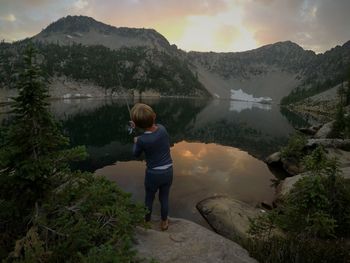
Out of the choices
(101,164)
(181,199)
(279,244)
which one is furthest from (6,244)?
(101,164)

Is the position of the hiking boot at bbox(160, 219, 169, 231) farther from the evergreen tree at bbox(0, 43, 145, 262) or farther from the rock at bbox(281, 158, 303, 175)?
the rock at bbox(281, 158, 303, 175)

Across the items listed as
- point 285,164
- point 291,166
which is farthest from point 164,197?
point 285,164

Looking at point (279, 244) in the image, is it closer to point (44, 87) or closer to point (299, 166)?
point (44, 87)

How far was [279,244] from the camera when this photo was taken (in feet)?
26.5

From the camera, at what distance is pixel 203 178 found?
23938mm

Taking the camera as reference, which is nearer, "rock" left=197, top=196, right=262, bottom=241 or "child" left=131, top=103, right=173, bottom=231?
"child" left=131, top=103, right=173, bottom=231

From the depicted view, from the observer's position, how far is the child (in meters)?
7.25

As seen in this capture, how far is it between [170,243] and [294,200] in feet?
18.9

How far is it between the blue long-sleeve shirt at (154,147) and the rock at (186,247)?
177 centimetres

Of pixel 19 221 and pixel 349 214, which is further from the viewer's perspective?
pixel 349 214

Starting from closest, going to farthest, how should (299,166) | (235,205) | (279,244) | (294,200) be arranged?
1. (279,244)
2. (294,200)
3. (235,205)
4. (299,166)

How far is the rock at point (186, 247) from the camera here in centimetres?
657

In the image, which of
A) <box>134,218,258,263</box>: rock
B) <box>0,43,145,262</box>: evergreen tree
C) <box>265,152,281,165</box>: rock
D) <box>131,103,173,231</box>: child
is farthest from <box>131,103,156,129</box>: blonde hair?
<box>265,152,281,165</box>: rock

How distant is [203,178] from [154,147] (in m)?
17.1
